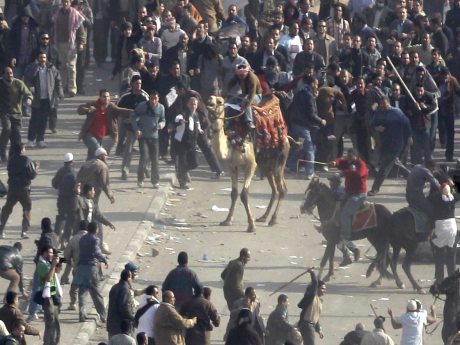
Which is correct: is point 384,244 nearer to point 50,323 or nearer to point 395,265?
point 395,265

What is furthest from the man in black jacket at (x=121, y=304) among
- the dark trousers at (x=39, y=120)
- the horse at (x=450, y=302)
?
the dark trousers at (x=39, y=120)

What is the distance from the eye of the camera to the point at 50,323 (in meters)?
23.4

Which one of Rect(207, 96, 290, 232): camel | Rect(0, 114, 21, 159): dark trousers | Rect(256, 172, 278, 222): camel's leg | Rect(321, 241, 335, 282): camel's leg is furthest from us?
Rect(0, 114, 21, 159): dark trousers

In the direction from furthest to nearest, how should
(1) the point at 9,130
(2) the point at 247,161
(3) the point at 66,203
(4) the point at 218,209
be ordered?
(1) the point at 9,130 < (4) the point at 218,209 < (2) the point at 247,161 < (3) the point at 66,203

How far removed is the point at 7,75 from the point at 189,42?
3.93m

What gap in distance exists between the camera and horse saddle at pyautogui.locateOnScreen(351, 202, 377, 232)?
27.5m

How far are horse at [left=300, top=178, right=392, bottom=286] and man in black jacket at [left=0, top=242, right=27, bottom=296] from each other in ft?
15.9

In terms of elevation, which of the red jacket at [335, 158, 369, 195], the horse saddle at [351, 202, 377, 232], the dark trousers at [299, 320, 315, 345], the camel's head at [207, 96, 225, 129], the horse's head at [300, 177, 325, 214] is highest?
the camel's head at [207, 96, 225, 129]

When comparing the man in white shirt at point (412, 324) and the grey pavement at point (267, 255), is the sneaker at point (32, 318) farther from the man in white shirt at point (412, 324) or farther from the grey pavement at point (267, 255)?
the man in white shirt at point (412, 324)

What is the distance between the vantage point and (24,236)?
28.2 meters

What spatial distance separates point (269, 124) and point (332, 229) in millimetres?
2836

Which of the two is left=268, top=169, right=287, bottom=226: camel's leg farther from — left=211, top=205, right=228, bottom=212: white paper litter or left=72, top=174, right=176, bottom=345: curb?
left=72, top=174, right=176, bottom=345: curb

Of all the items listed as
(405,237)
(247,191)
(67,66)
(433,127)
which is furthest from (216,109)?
(67,66)

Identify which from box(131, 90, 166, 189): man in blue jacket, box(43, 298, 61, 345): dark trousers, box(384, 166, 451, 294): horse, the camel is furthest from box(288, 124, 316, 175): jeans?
box(43, 298, 61, 345): dark trousers
